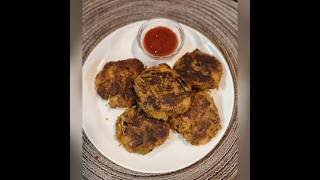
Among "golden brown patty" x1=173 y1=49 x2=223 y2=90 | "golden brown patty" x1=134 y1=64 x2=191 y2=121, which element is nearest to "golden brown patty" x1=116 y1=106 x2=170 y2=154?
"golden brown patty" x1=134 y1=64 x2=191 y2=121

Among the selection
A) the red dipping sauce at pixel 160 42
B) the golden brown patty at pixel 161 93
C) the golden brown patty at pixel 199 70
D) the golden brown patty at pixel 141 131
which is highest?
the red dipping sauce at pixel 160 42

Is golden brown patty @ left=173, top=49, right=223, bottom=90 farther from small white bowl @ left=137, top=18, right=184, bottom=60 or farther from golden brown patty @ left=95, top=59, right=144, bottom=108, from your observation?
golden brown patty @ left=95, top=59, right=144, bottom=108

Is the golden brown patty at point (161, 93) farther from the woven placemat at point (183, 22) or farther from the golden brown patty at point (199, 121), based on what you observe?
the woven placemat at point (183, 22)

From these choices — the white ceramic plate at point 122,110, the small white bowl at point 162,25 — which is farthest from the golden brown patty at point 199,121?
the small white bowl at point 162,25

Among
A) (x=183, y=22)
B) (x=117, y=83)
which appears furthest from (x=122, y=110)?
(x=183, y=22)

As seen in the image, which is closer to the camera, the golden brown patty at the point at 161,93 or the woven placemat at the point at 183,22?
the golden brown patty at the point at 161,93
